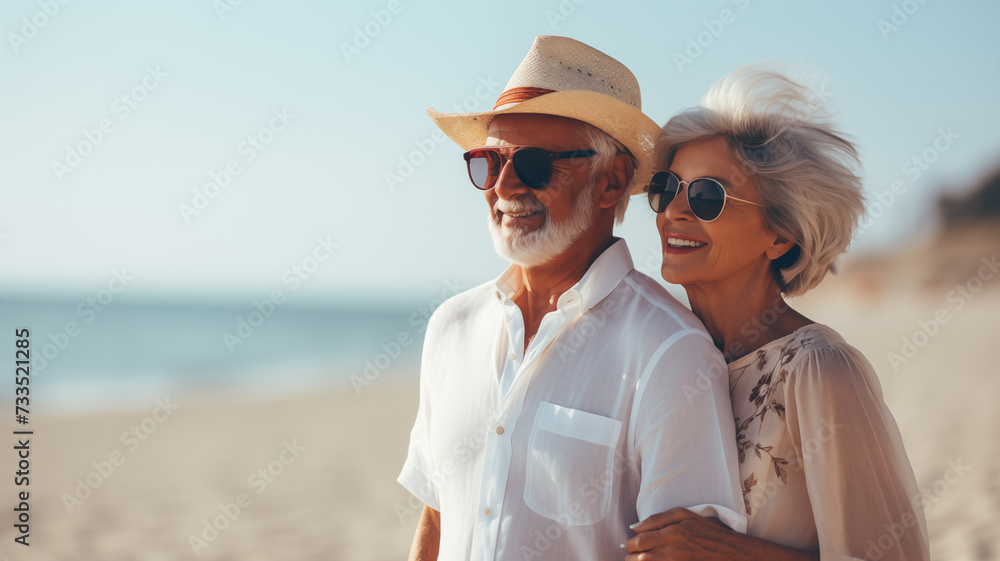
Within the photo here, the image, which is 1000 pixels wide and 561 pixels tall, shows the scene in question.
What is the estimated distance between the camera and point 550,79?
8.34 feet

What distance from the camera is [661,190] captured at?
244 centimetres

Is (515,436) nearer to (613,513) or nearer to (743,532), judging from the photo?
(613,513)

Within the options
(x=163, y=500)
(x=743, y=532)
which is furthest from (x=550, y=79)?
(x=163, y=500)

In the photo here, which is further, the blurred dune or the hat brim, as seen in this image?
the blurred dune

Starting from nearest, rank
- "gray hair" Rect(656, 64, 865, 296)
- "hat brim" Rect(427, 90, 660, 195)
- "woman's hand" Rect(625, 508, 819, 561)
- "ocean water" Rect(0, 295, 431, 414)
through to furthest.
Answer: "woman's hand" Rect(625, 508, 819, 561)
"gray hair" Rect(656, 64, 865, 296)
"hat brim" Rect(427, 90, 660, 195)
"ocean water" Rect(0, 295, 431, 414)

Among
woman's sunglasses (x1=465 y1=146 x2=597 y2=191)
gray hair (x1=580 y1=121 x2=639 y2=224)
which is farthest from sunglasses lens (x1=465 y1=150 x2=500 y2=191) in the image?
gray hair (x1=580 y1=121 x2=639 y2=224)

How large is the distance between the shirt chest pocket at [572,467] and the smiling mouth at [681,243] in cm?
65

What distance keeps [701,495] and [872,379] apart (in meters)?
0.59

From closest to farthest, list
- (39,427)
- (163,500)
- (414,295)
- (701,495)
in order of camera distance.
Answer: (701,495) < (163,500) < (39,427) < (414,295)

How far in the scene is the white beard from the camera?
2.46 metres

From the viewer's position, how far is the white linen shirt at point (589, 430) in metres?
2.00

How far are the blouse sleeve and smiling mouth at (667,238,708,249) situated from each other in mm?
540

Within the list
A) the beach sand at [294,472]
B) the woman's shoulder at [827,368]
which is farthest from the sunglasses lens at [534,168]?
the beach sand at [294,472]

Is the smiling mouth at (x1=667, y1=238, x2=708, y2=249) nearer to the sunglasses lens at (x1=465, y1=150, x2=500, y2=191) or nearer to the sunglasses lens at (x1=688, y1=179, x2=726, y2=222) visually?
the sunglasses lens at (x1=688, y1=179, x2=726, y2=222)
